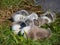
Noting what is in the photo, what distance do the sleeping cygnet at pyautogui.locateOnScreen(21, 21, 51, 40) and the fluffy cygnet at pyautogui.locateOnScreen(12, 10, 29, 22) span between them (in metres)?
0.27

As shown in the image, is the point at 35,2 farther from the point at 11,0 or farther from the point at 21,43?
the point at 21,43

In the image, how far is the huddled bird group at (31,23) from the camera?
11.8 feet

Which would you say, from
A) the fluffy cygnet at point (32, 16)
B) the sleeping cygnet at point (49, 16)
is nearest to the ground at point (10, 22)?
the sleeping cygnet at point (49, 16)

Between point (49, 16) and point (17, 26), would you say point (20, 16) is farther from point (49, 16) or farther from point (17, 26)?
point (49, 16)

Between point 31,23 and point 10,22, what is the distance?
1.03ft

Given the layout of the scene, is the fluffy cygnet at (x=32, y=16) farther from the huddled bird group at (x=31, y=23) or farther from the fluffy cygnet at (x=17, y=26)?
the fluffy cygnet at (x=17, y=26)

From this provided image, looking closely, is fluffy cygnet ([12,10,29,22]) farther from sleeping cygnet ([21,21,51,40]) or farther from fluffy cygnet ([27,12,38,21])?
sleeping cygnet ([21,21,51,40])

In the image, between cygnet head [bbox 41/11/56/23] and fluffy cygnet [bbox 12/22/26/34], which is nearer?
fluffy cygnet [bbox 12/22/26/34]

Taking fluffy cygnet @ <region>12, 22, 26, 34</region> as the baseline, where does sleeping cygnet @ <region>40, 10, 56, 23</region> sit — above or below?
above

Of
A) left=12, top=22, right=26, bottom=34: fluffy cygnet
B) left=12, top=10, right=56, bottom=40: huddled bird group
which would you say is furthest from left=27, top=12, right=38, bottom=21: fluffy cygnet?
left=12, top=22, right=26, bottom=34: fluffy cygnet

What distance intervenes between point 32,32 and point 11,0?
899 mm

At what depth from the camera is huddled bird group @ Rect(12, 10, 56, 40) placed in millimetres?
3587

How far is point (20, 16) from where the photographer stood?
3936mm

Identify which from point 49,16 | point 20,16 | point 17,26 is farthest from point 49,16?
point 17,26
